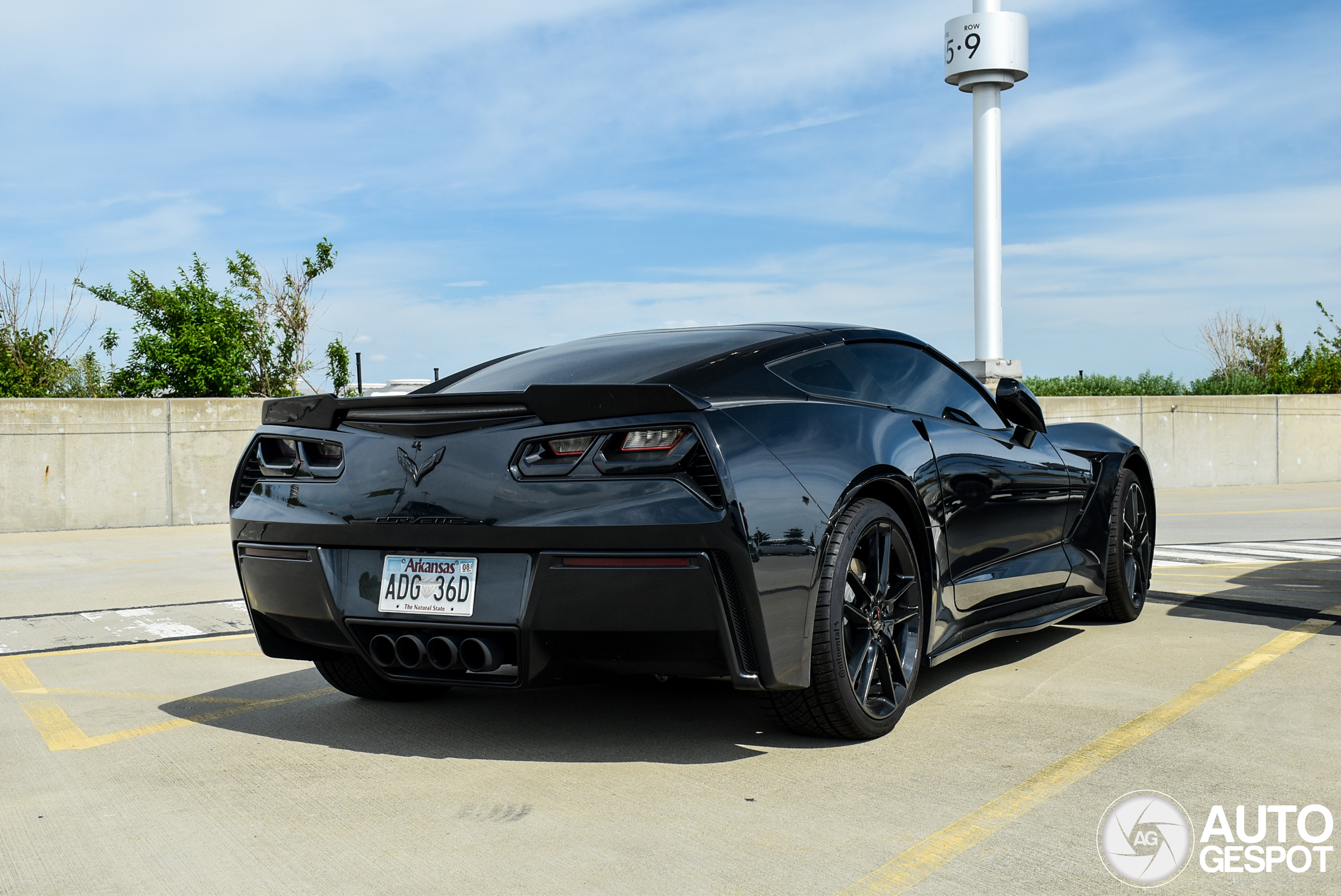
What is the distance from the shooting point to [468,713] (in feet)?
14.1

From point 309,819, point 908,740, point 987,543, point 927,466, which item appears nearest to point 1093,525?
point 987,543

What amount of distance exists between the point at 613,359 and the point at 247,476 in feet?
4.27

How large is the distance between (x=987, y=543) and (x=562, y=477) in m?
1.93

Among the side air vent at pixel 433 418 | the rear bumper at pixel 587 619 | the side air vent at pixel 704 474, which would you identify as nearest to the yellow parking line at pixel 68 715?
the rear bumper at pixel 587 619

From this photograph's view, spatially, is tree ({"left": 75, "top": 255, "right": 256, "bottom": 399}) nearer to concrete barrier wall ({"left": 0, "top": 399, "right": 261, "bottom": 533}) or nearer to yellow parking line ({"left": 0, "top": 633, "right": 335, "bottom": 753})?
concrete barrier wall ({"left": 0, "top": 399, "right": 261, "bottom": 533})

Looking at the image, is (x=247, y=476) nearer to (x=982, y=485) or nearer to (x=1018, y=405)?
(x=982, y=485)

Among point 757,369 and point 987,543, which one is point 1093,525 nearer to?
point 987,543

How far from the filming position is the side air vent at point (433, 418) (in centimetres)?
349

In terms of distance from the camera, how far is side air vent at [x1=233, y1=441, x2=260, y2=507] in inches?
159

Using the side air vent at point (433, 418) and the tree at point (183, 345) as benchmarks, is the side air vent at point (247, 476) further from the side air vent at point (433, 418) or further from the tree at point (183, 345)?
the tree at point (183, 345)

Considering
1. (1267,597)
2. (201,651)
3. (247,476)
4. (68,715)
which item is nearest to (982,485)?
(247,476)

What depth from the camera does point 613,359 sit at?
4.18 m

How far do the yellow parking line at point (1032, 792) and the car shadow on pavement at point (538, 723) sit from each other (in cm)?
69

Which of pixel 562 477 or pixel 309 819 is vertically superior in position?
pixel 562 477
